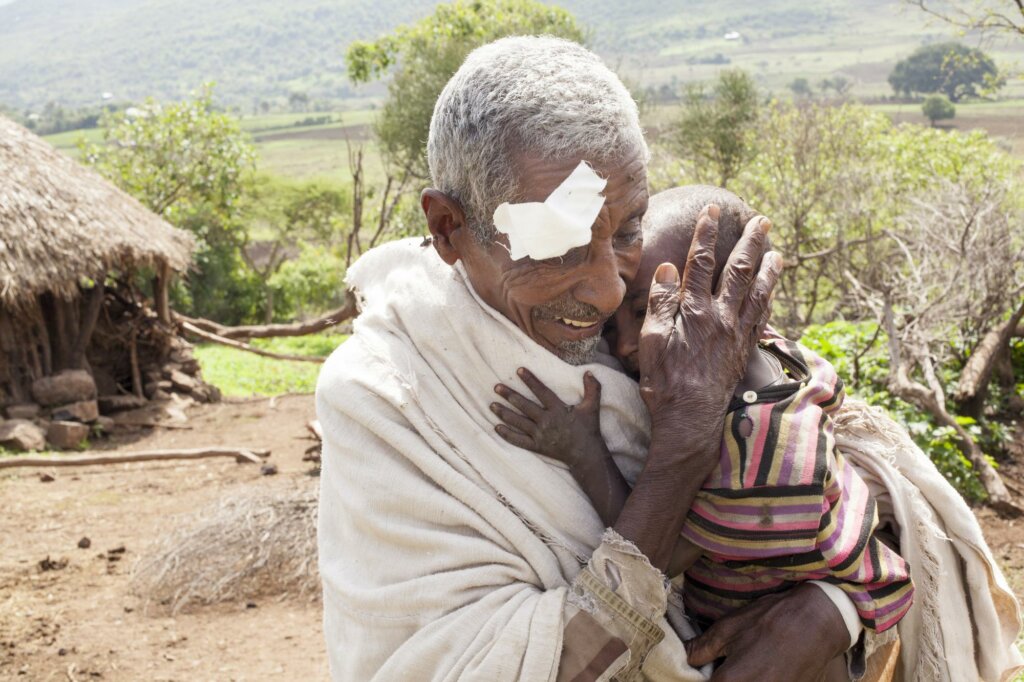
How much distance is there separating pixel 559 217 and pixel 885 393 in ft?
19.8

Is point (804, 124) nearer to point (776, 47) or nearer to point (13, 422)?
point (13, 422)

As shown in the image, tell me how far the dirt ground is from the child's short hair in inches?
152

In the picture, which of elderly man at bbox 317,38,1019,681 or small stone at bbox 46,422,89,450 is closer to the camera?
elderly man at bbox 317,38,1019,681

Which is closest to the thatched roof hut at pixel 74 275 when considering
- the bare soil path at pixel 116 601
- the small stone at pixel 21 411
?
the small stone at pixel 21 411

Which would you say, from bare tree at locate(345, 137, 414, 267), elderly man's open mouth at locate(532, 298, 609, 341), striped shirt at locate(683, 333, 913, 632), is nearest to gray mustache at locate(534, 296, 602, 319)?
elderly man's open mouth at locate(532, 298, 609, 341)

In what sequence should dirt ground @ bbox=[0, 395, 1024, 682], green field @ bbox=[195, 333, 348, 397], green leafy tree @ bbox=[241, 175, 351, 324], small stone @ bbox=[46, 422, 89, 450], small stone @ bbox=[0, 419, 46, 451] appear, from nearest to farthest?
dirt ground @ bbox=[0, 395, 1024, 682] → small stone @ bbox=[0, 419, 46, 451] → small stone @ bbox=[46, 422, 89, 450] → green field @ bbox=[195, 333, 348, 397] → green leafy tree @ bbox=[241, 175, 351, 324]

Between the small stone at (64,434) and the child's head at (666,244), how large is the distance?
34.2 ft

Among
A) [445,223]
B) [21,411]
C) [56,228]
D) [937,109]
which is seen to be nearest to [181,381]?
[21,411]

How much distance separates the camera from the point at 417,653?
1634 mm

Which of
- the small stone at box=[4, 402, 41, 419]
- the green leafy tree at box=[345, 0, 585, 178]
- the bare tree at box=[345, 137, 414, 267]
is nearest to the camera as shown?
the small stone at box=[4, 402, 41, 419]

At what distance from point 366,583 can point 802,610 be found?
0.81 metres

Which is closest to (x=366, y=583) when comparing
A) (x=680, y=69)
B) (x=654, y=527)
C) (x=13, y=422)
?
(x=654, y=527)

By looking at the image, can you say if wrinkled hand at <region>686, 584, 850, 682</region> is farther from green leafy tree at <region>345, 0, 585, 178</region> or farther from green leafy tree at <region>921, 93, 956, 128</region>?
green leafy tree at <region>921, 93, 956, 128</region>

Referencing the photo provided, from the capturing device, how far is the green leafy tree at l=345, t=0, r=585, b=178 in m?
21.6
